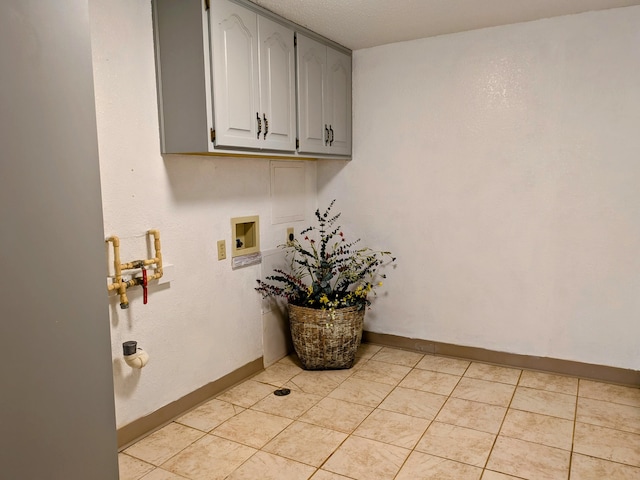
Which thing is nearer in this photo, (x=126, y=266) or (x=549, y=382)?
(x=126, y=266)

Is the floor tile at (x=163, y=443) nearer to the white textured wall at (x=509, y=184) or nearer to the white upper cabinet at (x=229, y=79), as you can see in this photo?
the white upper cabinet at (x=229, y=79)

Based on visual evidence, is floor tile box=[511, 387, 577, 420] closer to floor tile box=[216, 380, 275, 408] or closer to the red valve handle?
floor tile box=[216, 380, 275, 408]

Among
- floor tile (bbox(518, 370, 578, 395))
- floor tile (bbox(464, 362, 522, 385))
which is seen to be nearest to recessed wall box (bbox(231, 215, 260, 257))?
floor tile (bbox(464, 362, 522, 385))

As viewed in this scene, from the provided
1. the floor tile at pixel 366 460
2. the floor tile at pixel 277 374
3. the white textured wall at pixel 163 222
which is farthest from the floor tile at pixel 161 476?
the floor tile at pixel 277 374

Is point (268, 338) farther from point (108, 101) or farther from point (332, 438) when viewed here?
point (108, 101)

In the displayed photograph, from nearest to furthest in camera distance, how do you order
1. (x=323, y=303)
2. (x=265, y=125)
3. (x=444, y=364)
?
(x=265, y=125)
(x=323, y=303)
(x=444, y=364)

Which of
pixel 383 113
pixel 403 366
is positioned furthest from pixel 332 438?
pixel 383 113

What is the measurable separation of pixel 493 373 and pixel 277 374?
4.60 ft

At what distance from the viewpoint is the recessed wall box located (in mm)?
2975

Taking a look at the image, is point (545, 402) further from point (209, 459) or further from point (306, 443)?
point (209, 459)

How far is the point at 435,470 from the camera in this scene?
208cm

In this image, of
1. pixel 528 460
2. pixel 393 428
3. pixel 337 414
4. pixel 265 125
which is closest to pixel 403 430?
pixel 393 428

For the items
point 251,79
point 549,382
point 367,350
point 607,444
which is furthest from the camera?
point 367,350

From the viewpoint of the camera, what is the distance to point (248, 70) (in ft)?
8.18
